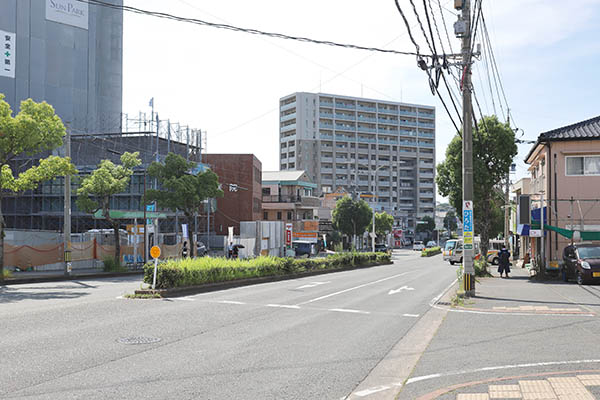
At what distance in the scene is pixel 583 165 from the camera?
2928 centimetres

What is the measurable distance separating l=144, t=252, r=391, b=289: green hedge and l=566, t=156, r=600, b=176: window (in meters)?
14.5

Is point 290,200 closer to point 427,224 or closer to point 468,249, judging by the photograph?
point 427,224

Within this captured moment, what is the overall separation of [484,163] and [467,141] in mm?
14391

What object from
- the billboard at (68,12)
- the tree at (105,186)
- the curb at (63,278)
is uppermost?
the billboard at (68,12)

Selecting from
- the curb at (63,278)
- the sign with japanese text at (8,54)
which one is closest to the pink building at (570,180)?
the curb at (63,278)

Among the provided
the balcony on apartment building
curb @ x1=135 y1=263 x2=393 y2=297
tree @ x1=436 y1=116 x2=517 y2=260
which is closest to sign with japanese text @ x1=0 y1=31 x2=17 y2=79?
the balcony on apartment building

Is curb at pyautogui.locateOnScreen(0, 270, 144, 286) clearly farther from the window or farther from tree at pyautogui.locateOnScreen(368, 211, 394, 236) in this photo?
tree at pyautogui.locateOnScreen(368, 211, 394, 236)

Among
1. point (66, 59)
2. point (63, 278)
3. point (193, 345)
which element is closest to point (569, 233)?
point (193, 345)

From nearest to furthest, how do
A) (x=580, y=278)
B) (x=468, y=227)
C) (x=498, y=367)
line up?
1. (x=498, y=367)
2. (x=468, y=227)
3. (x=580, y=278)

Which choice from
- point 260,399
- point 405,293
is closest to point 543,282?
point 405,293

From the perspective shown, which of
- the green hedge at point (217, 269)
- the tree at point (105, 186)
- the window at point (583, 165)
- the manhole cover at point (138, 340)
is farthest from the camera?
the tree at point (105, 186)

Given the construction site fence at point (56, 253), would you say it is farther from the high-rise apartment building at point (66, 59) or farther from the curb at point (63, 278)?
the high-rise apartment building at point (66, 59)

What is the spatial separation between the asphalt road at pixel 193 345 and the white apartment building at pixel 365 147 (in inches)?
4203

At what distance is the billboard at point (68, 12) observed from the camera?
2293 inches
